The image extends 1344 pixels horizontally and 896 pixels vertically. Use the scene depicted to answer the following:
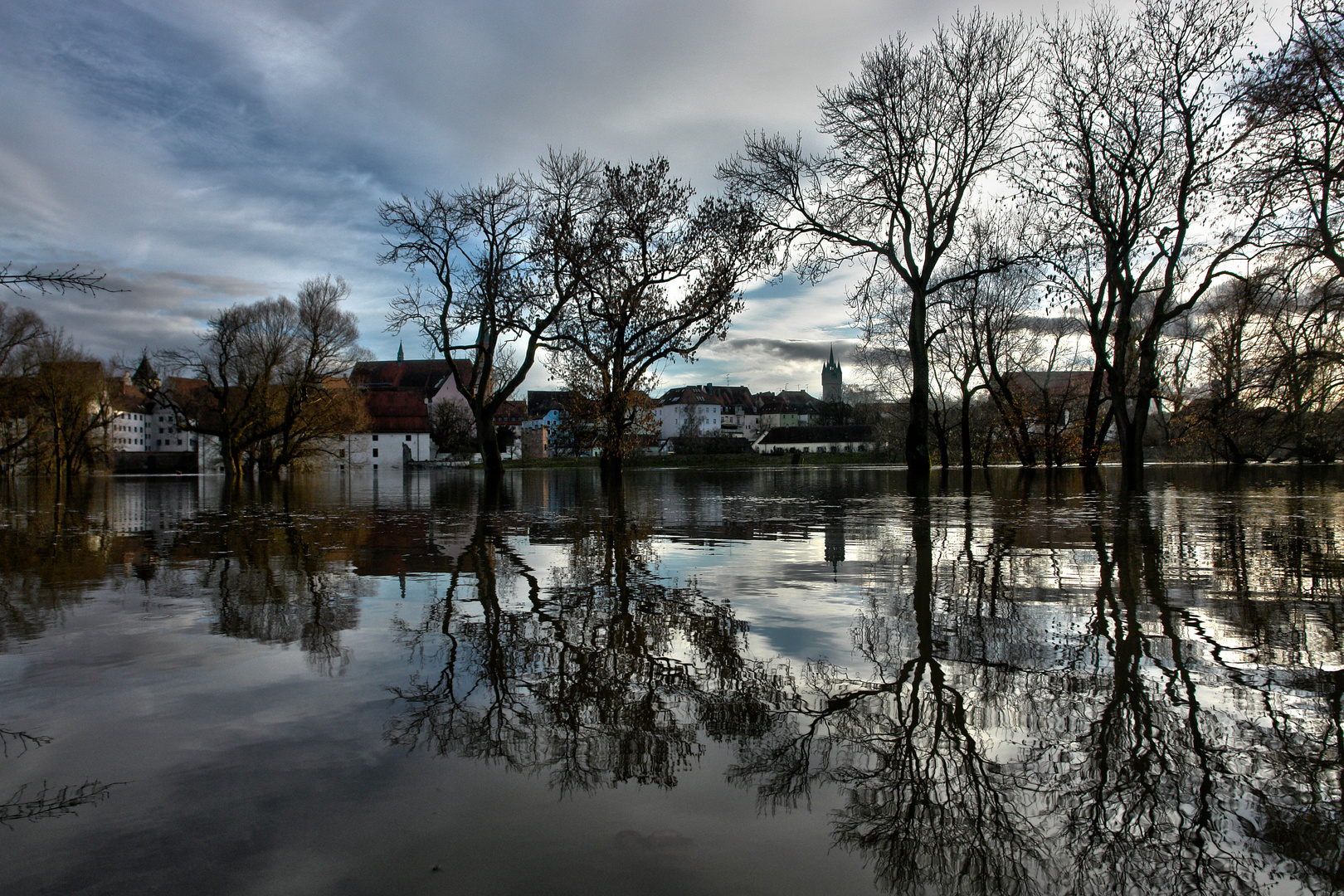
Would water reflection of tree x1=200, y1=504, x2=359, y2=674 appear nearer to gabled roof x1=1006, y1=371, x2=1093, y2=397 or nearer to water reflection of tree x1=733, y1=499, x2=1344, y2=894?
water reflection of tree x1=733, y1=499, x2=1344, y2=894

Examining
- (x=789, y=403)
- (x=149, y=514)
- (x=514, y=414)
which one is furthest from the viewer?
(x=789, y=403)

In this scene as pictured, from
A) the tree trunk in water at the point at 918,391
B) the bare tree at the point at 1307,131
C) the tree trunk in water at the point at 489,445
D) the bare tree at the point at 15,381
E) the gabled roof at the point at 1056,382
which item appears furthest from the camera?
the bare tree at the point at 15,381

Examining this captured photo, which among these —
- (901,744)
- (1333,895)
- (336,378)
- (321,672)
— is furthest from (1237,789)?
(336,378)

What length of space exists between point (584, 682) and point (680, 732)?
0.64 m

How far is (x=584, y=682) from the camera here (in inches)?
126

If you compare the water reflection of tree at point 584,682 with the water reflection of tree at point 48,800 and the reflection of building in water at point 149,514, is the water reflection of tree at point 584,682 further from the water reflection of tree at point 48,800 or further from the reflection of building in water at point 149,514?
the reflection of building in water at point 149,514

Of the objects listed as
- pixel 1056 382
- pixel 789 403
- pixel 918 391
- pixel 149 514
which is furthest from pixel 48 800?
pixel 789 403

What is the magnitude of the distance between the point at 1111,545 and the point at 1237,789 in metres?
5.76

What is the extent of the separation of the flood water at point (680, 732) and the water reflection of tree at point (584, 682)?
18 mm

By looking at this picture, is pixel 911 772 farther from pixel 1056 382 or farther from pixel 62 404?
pixel 62 404

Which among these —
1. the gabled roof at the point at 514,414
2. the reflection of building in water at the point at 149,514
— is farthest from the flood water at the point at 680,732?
the gabled roof at the point at 514,414

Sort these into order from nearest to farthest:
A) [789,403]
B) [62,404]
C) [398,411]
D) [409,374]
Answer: [62,404] < [398,411] < [409,374] < [789,403]

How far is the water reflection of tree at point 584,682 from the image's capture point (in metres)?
2.54

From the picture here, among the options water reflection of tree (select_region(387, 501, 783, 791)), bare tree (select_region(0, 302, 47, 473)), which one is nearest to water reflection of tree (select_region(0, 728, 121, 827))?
water reflection of tree (select_region(387, 501, 783, 791))
